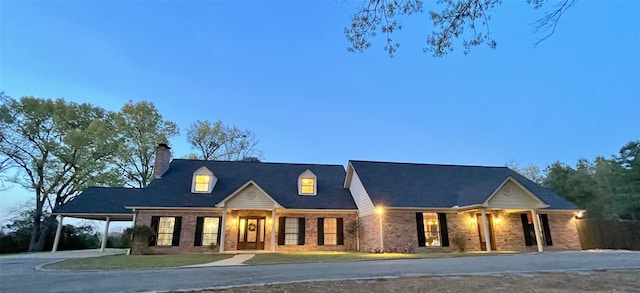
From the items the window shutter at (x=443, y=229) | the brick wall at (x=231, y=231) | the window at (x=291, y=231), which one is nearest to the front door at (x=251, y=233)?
the brick wall at (x=231, y=231)

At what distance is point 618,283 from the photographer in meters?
5.97

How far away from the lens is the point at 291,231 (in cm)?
1808

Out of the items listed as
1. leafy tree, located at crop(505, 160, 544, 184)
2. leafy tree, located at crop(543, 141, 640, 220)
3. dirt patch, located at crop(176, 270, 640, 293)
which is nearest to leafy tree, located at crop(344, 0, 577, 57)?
dirt patch, located at crop(176, 270, 640, 293)

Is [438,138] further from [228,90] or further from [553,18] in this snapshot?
[553,18]

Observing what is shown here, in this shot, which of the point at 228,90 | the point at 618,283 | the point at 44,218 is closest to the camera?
the point at 618,283

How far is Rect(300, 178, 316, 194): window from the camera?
20047 millimetres

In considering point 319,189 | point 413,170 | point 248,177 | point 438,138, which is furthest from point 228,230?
point 438,138

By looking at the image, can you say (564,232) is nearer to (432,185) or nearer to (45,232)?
(432,185)

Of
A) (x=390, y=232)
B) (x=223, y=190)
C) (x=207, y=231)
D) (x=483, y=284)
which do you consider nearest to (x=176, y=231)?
(x=207, y=231)

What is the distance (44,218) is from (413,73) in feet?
92.2

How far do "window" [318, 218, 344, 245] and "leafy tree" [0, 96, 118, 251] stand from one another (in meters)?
19.3

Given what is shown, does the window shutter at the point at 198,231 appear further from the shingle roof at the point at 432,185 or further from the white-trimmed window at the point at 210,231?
the shingle roof at the point at 432,185

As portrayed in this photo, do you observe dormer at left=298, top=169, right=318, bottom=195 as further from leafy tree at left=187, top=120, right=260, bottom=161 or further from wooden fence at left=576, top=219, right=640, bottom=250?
wooden fence at left=576, top=219, right=640, bottom=250

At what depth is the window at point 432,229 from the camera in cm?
1681
